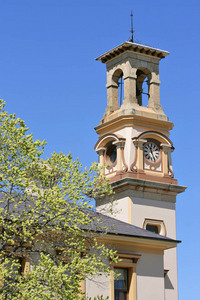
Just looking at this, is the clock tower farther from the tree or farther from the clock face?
the tree

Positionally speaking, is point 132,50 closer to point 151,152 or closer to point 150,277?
point 151,152

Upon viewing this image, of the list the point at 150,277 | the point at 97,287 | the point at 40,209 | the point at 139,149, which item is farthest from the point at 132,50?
the point at 40,209

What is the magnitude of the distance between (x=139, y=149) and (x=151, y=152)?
131cm

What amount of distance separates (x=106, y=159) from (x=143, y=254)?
53.6 ft

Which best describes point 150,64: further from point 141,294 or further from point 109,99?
point 141,294

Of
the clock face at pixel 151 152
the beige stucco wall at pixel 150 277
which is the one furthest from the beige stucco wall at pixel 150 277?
the clock face at pixel 151 152

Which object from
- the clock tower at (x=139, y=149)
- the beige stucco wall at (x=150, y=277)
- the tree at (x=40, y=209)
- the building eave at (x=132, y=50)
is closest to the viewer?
the tree at (x=40, y=209)

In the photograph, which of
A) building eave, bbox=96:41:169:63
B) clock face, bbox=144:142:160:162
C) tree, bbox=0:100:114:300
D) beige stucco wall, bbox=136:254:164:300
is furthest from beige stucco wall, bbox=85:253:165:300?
building eave, bbox=96:41:169:63

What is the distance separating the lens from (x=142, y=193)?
4600cm

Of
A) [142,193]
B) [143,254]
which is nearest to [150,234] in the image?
[143,254]

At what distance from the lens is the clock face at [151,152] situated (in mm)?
48438

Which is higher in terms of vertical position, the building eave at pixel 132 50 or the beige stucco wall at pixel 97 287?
the building eave at pixel 132 50

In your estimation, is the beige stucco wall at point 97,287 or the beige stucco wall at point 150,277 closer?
the beige stucco wall at point 97,287

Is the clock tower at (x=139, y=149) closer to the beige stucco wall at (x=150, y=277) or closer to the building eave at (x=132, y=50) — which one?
the building eave at (x=132, y=50)
